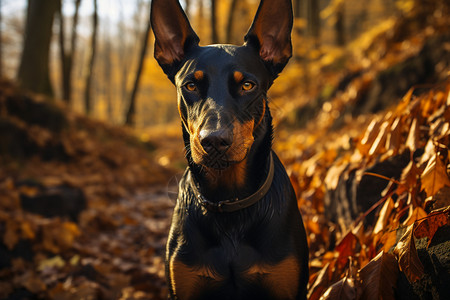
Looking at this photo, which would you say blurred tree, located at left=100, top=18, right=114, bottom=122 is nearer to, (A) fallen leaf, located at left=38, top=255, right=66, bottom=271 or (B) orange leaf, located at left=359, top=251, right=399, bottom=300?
(A) fallen leaf, located at left=38, top=255, right=66, bottom=271

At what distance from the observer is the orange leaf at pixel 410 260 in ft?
6.23

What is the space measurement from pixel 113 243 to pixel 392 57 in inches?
295

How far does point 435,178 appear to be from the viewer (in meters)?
2.18

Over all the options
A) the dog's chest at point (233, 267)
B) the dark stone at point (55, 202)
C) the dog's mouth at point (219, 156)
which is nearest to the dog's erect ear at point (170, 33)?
the dog's mouth at point (219, 156)

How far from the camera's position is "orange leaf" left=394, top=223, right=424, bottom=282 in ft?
6.23

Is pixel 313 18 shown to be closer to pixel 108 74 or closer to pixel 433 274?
pixel 433 274

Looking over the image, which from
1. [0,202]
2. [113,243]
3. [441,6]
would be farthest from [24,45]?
[441,6]

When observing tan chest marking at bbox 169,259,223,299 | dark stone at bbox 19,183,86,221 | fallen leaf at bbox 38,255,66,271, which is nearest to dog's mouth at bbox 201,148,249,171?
tan chest marking at bbox 169,259,223,299

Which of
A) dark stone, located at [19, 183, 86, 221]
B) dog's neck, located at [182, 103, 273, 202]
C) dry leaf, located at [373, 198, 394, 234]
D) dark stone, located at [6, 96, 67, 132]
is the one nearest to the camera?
dog's neck, located at [182, 103, 273, 202]

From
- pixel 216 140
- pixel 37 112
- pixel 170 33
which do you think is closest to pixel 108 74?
pixel 37 112

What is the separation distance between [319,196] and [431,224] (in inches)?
72.0

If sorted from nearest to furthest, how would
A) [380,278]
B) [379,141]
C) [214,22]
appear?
[380,278], [379,141], [214,22]

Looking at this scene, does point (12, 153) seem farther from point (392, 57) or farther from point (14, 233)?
point (392, 57)

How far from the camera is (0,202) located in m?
4.74
